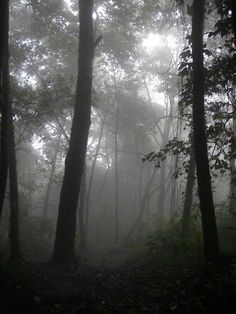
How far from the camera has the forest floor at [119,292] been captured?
582 cm

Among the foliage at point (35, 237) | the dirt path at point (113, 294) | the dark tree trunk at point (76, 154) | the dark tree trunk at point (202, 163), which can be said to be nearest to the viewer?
the dirt path at point (113, 294)

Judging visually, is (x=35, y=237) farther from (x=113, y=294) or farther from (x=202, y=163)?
(x=202, y=163)

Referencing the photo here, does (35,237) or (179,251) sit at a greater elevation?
(35,237)

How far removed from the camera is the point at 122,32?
68.4ft

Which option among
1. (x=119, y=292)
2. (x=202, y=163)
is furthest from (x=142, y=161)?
(x=119, y=292)

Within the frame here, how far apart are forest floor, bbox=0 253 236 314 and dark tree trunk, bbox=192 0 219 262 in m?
0.61

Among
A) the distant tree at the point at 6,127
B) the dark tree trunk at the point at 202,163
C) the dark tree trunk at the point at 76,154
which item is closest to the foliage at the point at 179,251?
the dark tree trunk at the point at 202,163

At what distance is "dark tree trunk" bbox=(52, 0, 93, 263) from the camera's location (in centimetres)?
1020

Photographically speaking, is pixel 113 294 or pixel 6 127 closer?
pixel 113 294

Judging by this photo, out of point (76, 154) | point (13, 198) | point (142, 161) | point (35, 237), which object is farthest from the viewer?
→ point (35, 237)

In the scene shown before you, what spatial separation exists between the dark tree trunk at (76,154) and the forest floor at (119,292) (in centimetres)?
138

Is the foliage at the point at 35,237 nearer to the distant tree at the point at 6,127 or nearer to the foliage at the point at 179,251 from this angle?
the distant tree at the point at 6,127

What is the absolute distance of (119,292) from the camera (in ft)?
23.5

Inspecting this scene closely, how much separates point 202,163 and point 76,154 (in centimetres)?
447
